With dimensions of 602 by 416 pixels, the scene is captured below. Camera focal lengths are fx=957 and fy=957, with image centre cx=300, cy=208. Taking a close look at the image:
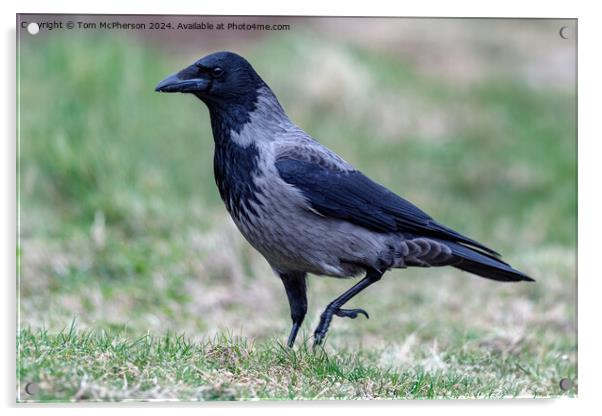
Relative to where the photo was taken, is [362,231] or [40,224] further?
[40,224]

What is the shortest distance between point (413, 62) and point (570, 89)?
55.0 inches

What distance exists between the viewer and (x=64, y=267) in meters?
7.29

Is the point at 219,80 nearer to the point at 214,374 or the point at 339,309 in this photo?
the point at 339,309

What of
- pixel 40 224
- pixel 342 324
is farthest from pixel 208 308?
pixel 40 224

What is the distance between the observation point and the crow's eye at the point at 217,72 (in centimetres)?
520

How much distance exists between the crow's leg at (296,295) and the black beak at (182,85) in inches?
44.8

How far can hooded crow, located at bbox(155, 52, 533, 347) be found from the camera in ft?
16.5

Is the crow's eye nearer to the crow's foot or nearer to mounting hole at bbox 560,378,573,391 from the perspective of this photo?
the crow's foot

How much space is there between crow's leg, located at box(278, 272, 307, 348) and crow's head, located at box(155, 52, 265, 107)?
101 cm

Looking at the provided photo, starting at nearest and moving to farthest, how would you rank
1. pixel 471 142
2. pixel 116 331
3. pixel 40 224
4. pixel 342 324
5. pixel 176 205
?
pixel 116 331 < pixel 342 324 < pixel 40 224 < pixel 176 205 < pixel 471 142

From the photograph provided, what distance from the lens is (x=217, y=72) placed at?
205 inches

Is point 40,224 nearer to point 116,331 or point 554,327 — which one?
point 116,331

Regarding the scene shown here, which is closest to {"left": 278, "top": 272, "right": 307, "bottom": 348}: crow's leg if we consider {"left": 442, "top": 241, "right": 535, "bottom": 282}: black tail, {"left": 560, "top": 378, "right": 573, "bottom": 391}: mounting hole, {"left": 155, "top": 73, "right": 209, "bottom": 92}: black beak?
{"left": 442, "top": 241, "right": 535, "bottom": 282}: black tail

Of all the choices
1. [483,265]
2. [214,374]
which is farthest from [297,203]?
[483,265]
